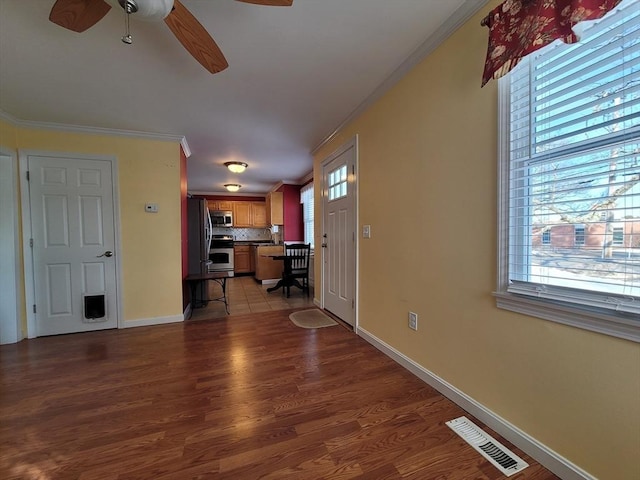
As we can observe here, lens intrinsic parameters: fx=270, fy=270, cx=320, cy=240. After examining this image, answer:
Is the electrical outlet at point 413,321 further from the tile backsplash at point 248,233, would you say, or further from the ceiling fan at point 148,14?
the tile backsplash at point 248,233

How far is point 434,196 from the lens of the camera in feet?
6.06

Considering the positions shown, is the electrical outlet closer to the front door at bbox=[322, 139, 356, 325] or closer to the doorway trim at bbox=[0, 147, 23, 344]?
the front door at bbox=[322, 139, 356, 325]

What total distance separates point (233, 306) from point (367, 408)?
9.60 feet

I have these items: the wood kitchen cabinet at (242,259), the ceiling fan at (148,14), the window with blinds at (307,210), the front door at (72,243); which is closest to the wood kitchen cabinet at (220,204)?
the wood kitchen cabinet at (242,259)

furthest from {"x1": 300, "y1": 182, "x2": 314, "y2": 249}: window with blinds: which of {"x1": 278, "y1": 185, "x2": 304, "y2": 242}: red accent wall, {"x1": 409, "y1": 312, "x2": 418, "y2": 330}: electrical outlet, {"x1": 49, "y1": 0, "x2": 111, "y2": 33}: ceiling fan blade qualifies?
{"x1": 49, "y1": 0, "x2": 111, "y2": 33}: ceiling fan blade

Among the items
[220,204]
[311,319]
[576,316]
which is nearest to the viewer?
[576,316]

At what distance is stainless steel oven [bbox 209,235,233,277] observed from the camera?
252 inches

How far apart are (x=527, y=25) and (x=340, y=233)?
2.37 metres

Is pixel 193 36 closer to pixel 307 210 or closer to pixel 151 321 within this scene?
pixel 151 321

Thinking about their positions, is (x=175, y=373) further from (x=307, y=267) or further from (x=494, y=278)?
(x=307, y=267)

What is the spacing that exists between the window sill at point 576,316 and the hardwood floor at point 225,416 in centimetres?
70

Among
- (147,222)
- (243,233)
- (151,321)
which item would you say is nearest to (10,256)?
(147,222)

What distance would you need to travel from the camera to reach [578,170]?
3.76 feet

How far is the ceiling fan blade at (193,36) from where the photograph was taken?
1.32 metres
